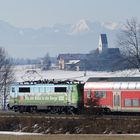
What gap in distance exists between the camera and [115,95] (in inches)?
2114

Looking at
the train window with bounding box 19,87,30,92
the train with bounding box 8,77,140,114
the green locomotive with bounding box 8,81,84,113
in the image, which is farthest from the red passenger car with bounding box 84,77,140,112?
the train window with bounding box 19,87,30,92

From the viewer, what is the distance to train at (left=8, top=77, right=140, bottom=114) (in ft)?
174

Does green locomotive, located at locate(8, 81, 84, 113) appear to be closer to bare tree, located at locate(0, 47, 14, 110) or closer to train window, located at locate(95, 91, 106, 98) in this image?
train window, located at locate(95, 91, 106, 98)

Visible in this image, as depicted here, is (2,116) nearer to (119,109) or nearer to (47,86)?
(47,86)

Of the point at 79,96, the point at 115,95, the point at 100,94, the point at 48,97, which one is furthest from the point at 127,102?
the point at 48,97

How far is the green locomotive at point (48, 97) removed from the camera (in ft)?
→ 186

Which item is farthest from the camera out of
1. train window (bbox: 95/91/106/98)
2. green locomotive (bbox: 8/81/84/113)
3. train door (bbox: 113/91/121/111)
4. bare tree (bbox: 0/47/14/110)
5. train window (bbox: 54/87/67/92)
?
bare tree (bbox: 0/47/14/110)

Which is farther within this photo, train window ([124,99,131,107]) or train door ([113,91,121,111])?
train door ([113,91,121,111])

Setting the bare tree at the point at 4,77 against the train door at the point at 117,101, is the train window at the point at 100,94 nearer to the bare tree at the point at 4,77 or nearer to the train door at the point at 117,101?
the train door at the point at 117,101

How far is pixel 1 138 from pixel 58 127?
1178cm

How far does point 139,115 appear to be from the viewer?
52.7m

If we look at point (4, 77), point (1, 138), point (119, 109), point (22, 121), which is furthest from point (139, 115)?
point (4, 77)

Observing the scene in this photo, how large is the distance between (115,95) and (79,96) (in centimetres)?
469

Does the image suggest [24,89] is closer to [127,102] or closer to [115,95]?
[115,95]
